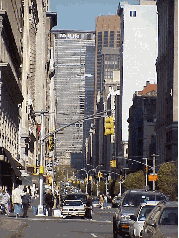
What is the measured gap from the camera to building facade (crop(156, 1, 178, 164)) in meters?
131

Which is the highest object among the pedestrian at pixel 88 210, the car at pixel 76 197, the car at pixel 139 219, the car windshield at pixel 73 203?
the car at pixel 139 219

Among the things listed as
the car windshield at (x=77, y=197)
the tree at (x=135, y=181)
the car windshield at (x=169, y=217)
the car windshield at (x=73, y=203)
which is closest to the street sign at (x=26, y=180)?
the car windshield at (x=77, y=197)

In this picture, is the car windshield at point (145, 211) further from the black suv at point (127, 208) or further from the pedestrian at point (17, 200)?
the pedestrian at point (17, 200)

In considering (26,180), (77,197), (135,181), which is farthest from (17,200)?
(135,181)

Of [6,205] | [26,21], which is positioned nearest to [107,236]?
[6,205]

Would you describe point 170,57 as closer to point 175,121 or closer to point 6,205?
point 175,121

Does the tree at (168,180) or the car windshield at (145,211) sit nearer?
the car windshield at (145,211)

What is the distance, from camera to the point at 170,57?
456 feet

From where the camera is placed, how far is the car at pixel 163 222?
15.4m

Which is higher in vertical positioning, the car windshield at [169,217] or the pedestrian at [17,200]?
the car windshield at [169,217]

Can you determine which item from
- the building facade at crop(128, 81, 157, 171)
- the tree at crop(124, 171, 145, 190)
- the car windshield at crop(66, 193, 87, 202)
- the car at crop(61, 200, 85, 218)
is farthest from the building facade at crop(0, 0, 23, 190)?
the building facade at crop(128, 81, 157, 171)

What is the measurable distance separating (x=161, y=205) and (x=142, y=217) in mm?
4925

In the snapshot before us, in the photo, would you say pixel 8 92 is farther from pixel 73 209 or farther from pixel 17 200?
pixel 17 200

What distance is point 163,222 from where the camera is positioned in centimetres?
1664
